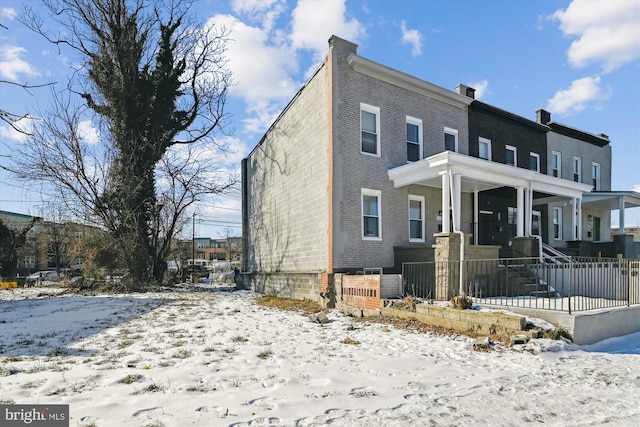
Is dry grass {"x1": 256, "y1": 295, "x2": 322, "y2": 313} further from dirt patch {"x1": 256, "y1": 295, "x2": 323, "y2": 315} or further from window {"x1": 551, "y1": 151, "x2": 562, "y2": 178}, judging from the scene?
window {"x1": 551, "y1": 151, "x2": 562, "y2": 178}

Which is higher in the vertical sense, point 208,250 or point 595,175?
point 595,175

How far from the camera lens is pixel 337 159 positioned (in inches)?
504

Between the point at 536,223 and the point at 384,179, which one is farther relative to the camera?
the point at 536,223

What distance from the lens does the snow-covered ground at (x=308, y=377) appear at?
407cm

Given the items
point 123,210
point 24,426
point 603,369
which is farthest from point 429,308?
Result: point 123,210

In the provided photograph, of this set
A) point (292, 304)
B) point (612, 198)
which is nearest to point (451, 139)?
point (612, 198)

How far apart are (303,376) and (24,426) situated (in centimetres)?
298

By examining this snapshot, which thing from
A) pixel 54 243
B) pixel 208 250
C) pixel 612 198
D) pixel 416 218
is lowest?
pixel 208 250

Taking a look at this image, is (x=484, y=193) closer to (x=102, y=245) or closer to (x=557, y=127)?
(x=557, y=127)

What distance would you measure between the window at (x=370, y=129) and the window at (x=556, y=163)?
12.1 m

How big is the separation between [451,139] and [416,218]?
404cm

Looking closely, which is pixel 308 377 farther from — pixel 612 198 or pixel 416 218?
pixel 612 198

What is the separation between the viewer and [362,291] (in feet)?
35.7

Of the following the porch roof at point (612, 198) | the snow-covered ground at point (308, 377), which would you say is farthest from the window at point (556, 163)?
the snow-covered ground at point (308, 377)
